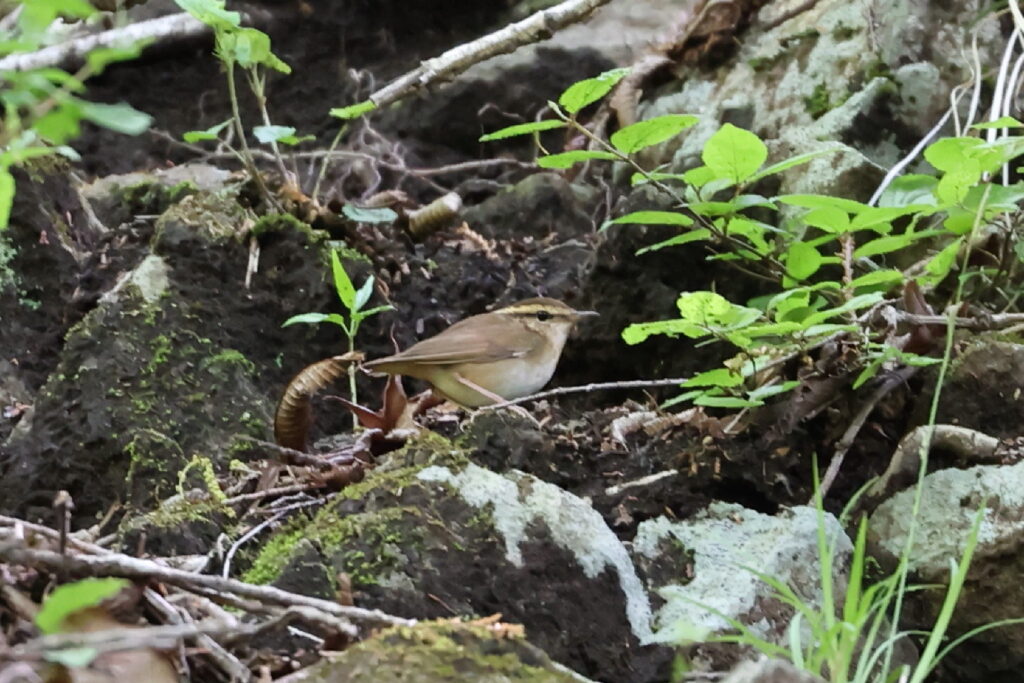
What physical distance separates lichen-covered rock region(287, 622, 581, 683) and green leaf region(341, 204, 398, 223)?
277 centimetres

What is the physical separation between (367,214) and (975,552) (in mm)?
2745

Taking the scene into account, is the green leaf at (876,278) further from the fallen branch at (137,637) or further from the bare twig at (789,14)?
the bare twig at (789,14)

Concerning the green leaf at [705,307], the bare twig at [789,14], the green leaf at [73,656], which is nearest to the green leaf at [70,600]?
the green leaf at [73,656]

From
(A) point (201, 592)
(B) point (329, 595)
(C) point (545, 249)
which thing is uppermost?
(A) point (201, 592)

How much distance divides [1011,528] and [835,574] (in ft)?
1.34

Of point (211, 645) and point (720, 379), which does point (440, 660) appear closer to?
point (211, 645)

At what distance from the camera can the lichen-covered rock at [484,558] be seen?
2.16 metres

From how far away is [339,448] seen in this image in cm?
350

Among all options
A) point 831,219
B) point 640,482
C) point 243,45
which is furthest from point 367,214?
point 831,219

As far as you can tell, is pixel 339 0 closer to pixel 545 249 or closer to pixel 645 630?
pixel 545 249

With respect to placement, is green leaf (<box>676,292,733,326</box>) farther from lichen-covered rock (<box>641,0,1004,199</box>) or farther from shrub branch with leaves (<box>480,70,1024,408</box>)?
lichen-covered rock (<box>641,0,1004,199</box>)

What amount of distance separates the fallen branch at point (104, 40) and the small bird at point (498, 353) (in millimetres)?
2271

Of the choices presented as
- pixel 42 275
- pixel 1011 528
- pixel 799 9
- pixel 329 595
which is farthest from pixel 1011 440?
pixel 42 275

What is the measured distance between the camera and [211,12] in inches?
141
